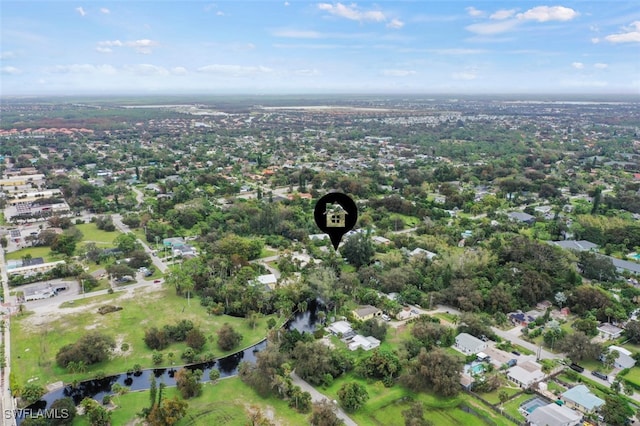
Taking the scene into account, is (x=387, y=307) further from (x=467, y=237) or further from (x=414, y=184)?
(x=414, y=184)

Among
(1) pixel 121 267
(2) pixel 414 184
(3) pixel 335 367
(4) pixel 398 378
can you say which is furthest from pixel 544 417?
(2) pixel 414 184

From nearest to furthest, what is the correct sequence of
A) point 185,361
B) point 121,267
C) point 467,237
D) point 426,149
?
point 185,361 → point 121,267 → point 467,237 → point 426,149

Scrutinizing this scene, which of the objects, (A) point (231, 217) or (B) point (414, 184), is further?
(B) point (414, 184)

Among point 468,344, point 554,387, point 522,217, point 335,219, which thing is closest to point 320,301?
point 468,344

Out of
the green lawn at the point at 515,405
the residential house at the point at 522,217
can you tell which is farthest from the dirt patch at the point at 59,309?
the residential house at the point at 522,217

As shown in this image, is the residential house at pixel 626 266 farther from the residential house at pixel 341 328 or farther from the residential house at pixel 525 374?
the residential house at pixel 341 328

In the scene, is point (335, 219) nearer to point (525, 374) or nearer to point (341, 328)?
point (341, 328)
